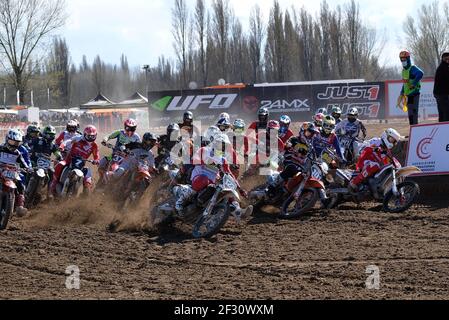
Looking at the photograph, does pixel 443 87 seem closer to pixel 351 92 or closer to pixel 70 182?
pixel 70 182

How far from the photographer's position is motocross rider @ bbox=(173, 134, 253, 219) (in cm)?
1073

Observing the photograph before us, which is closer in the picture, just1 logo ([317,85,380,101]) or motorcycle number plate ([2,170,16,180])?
motorcycle number plate ([2,170,16,180])

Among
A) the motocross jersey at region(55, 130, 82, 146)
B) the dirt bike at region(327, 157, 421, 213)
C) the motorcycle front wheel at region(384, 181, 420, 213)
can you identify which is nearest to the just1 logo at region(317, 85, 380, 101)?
the motocross jersey at region(55, 130, 82, 146)

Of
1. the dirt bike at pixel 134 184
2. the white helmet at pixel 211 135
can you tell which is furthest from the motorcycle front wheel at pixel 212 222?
the dirt bike at pixel 134 184

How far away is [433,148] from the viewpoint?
45.9 feet

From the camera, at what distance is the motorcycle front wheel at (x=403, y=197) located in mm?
11836

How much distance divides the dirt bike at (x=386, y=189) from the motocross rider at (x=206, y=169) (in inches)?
112

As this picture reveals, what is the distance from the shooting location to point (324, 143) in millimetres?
14578

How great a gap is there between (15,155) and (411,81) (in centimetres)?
878

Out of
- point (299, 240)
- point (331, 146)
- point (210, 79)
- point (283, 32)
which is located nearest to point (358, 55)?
point (283, 32)

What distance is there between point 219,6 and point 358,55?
47.9 ft

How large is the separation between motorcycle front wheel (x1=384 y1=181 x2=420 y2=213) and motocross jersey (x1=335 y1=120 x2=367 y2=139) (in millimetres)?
4590

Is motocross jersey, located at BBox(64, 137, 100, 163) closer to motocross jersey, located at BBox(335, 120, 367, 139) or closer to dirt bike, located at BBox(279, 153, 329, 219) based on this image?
dirt bike, located at BBox(279, 153, 329, 219)

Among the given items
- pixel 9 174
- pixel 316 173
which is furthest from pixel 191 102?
pixel 9 174
